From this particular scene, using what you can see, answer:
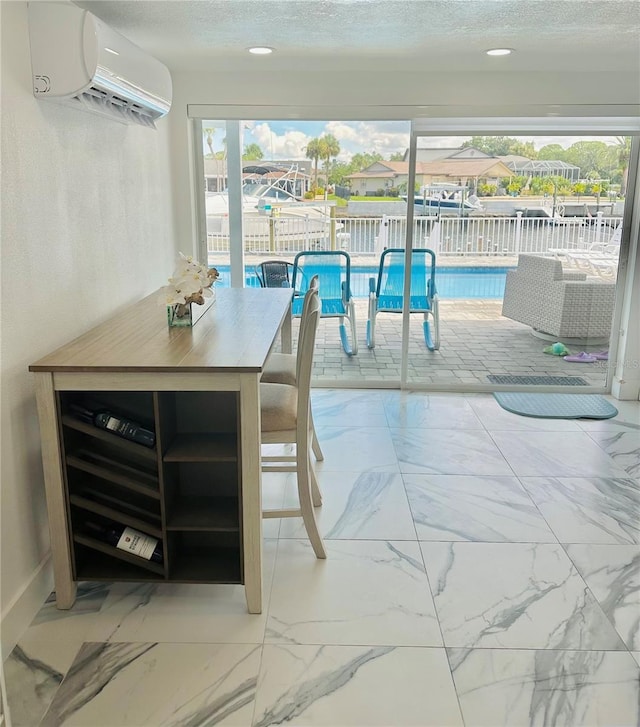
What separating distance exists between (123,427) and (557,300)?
3565mm

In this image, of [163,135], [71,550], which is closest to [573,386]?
[163,135]

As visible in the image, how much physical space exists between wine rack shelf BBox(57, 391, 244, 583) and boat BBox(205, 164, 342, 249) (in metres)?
2.56

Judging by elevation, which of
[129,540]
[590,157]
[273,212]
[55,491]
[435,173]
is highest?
[590,157]

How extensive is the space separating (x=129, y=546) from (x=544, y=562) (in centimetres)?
158

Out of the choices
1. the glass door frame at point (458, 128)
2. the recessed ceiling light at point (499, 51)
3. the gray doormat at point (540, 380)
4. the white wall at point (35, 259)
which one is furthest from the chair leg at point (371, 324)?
the white wall at point (35, 259)

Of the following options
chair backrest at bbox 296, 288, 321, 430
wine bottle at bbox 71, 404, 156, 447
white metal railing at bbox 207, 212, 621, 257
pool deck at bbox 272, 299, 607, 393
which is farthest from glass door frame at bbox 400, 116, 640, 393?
wine bottle at bbox 71, 404, 156, 447

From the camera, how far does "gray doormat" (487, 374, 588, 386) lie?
15.6 ft

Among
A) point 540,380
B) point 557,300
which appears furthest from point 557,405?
point 557,300

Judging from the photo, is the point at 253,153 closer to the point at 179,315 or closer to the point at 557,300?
the point at 179,315

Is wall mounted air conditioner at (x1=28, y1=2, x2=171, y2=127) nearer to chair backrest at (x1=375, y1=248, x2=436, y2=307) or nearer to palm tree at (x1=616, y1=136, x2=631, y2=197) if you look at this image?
chair backrest at (x1=375, y1=248, x2=436, y2=307)

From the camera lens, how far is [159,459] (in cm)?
213

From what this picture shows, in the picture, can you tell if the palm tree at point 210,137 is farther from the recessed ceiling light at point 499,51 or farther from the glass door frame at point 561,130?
the recessed ceiling light at point 499,51

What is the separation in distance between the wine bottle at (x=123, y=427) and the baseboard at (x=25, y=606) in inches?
23.7

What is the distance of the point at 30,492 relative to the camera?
220cm
